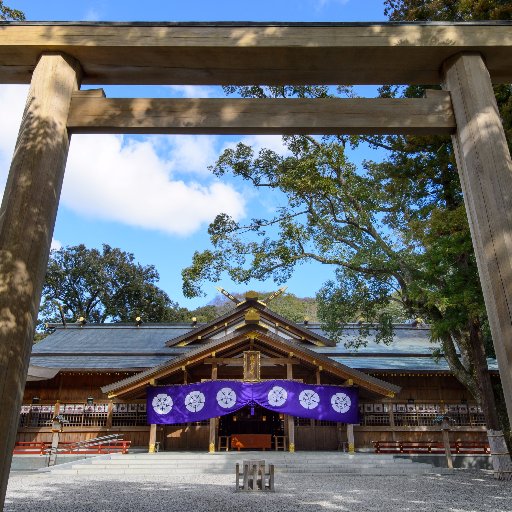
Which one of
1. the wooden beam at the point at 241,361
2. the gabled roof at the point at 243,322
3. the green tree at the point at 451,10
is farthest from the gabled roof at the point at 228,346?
the green tree at the point at 451,10

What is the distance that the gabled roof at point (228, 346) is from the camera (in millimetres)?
15086

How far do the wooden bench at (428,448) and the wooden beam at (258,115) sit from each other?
14.8 m

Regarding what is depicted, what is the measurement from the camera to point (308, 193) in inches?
586

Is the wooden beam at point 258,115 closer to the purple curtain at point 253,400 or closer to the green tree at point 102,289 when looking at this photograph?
the purple curtain at point 253,400

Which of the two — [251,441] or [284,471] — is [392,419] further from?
[284,471]

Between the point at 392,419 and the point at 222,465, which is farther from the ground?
the point at 392,419

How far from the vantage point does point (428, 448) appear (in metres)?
16.1

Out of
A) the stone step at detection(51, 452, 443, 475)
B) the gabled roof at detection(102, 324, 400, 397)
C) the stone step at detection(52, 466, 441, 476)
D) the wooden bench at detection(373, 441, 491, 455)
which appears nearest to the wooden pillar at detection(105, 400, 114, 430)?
the gabled roof at detection(102, 324, 400, 397)

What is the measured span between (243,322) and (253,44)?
16380mm

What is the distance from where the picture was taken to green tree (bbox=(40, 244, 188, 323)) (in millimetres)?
40000

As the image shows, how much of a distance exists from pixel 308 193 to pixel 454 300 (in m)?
5.86

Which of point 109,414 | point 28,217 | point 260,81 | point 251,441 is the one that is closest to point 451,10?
point 260,81

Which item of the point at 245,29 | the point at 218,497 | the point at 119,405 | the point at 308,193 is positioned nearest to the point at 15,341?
Result: the point at 245,29

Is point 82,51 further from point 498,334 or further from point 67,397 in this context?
point 67,397
